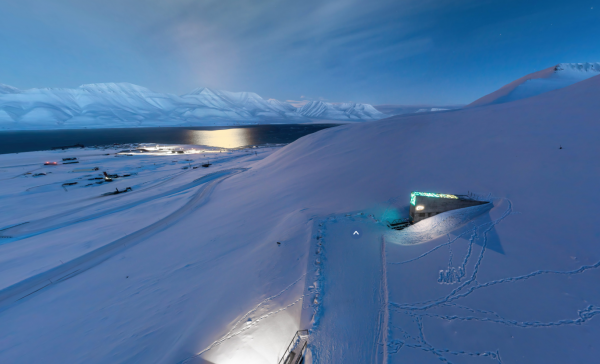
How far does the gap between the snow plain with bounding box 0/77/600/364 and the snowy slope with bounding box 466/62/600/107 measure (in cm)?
3241

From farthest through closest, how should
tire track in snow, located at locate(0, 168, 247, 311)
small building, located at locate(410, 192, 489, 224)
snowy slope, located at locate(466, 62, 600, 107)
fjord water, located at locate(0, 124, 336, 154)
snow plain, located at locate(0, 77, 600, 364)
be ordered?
fjord water, located at locate(0, 124, 336, 154) < snowy slope, located at locate(466, 62, 600, 107) < tire track in snow, located at locate(0, 168, 247, 311) < small building, located at locate(410, 192, 489, 224) < snow plain, located at locate(0, 77, 600, 364)

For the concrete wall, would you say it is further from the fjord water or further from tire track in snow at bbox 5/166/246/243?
the fjord water

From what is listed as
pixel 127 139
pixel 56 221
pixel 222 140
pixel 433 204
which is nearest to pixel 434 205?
pixel 433 204

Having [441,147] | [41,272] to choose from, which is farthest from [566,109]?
[41,272]

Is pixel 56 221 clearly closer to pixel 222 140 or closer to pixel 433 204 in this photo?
pixel 433 204

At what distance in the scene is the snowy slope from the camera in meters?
40.8

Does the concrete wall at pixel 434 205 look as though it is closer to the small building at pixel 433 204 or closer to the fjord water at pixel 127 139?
the small building at pixel 433 204

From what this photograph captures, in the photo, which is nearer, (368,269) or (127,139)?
(368,269)

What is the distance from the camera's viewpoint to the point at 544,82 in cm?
4353

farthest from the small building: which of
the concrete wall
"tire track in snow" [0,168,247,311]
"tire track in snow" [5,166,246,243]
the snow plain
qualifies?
"tire track in snow" [5,166,246,243]

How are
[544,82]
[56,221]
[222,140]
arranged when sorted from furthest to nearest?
[222,140]
[544,82]
[56,221]

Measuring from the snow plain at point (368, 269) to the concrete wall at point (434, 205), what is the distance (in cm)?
114

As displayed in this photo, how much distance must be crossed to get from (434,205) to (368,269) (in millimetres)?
6232

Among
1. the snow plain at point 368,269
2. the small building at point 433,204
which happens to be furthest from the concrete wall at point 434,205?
the snow plain at point 368,269
